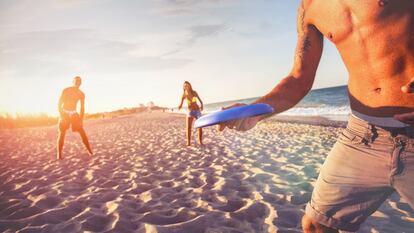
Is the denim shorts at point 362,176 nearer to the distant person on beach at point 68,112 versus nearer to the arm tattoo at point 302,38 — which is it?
the arm tattoo at point 302,38

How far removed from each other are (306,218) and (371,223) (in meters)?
1.75

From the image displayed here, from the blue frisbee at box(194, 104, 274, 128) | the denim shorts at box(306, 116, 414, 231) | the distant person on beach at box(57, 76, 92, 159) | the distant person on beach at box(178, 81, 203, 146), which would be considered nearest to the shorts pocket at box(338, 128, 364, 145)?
the denim shorts at box(306, 116, 414, 231)

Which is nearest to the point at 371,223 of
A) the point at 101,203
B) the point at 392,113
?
the point at 392,113

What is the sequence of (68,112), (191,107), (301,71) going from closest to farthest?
(301,71) → (68,112) → (191,107)

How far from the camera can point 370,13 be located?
→ 1.53m

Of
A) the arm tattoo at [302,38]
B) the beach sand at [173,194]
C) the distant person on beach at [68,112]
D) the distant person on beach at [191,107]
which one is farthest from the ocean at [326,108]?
the distant person on beach at [68,112]

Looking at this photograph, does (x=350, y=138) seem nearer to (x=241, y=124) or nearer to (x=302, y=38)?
(x=241, y=124)

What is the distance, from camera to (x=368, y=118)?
5.01 ft

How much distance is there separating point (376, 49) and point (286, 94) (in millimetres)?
538

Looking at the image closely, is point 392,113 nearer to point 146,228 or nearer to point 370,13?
point 370,13

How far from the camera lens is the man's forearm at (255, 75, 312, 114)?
1.67 m

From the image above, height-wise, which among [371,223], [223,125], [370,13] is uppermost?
[370,13]

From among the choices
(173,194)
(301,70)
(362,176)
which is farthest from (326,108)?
(362,176)

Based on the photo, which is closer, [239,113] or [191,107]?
[239,113]
